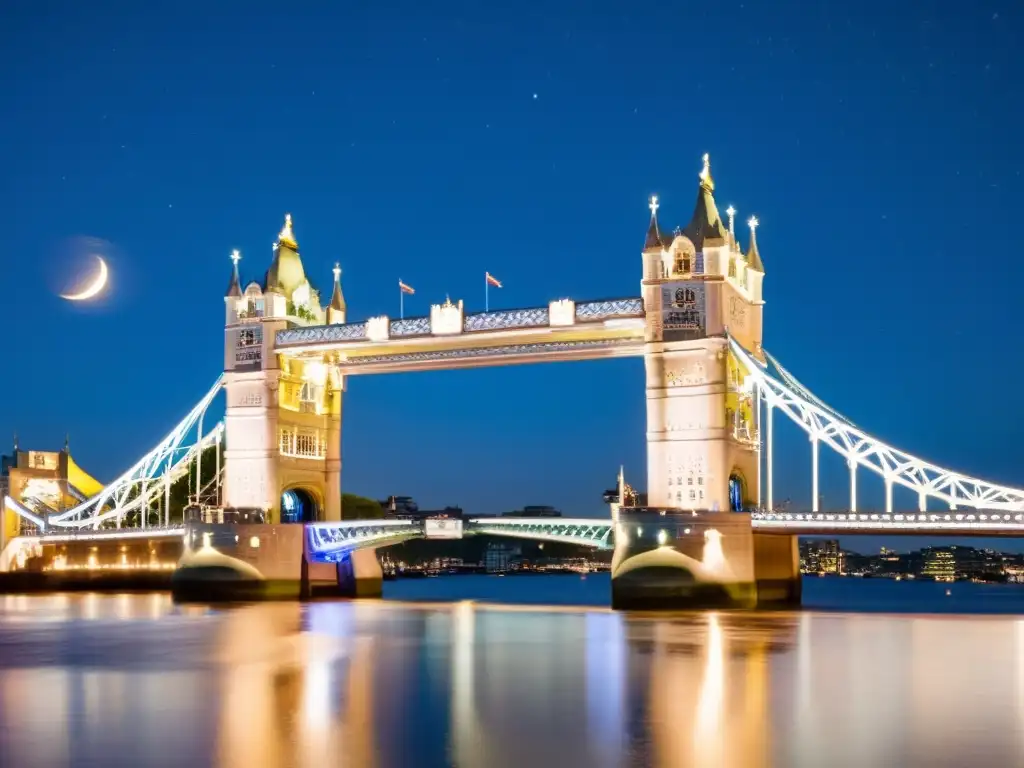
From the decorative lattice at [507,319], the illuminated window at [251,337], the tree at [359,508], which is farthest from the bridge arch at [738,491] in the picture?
the tree at [359,508]

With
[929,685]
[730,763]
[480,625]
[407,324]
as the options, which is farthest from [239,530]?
[730,763]

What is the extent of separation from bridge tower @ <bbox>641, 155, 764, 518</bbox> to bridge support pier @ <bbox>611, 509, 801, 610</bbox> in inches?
50.9

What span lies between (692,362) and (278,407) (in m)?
15.9

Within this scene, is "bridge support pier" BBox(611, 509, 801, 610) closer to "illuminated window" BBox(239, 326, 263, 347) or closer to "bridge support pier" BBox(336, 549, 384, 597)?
"bridge support pier" BBox(336, 549, 384, 597)

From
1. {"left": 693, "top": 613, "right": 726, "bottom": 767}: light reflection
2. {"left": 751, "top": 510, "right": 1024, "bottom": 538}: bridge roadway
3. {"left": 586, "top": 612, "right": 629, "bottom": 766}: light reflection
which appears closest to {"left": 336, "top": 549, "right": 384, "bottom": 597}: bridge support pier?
{"left": 751, "top": 510, "right": 1024, "bottom": 538}: bridge roadway

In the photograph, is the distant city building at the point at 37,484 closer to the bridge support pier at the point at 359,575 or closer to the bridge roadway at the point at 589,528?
the bridge roadway at the point at 589,528

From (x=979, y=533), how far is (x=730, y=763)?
24924 millimetres

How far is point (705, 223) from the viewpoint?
134 feet

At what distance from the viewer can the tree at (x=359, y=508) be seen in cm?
8419

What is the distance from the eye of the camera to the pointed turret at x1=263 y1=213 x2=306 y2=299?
49.3 metres

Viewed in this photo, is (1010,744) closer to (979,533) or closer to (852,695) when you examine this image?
(852,695)

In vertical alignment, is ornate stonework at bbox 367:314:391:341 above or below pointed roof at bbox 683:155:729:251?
below

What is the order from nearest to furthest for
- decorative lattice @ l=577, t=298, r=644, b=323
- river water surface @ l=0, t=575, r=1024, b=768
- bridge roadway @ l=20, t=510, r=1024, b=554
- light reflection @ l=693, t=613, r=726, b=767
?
light reflection @ l=693, t=613, r=726, b=767 → river water surface @ l=0, t=575, r=1024, b=768 → bridge roadway @ l=20, t=510, r=1024, b=554 → decorative lattice @ l=577, t=298, r=644, b=323

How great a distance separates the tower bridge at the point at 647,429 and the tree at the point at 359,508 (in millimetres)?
30229
